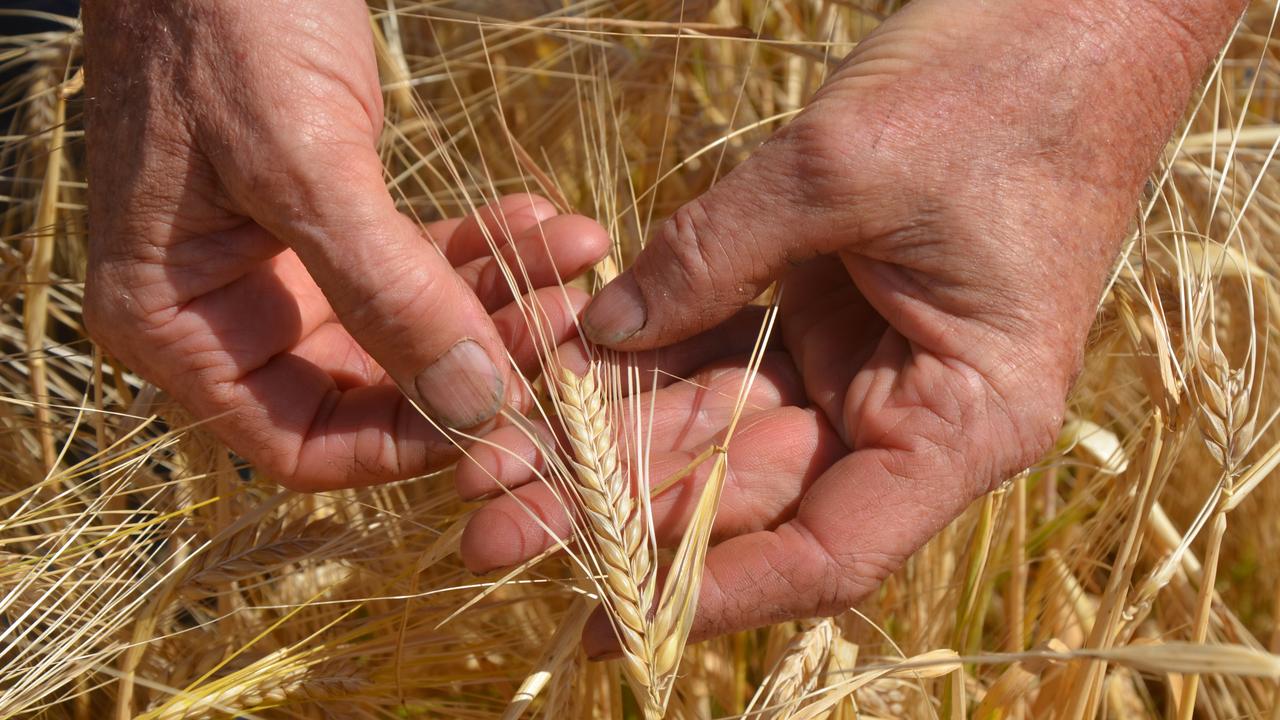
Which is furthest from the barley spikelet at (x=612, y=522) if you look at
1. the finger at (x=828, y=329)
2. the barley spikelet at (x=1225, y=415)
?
the barley spikelet at (x=1225, y=415)

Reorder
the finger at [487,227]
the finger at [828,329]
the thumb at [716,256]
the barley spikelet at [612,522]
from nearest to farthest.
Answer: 1. the barley spikelet at [612,522]
2. the thumb at [716,256]
3. the finger at [828,329]
4. the finger at [487,227]

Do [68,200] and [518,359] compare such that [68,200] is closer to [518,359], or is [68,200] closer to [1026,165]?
[518,359]

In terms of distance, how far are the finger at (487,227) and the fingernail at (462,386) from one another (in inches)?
12.4

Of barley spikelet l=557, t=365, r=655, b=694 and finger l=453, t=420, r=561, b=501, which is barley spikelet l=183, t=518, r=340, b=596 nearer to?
finger l=453, t=420, r=561, b=501

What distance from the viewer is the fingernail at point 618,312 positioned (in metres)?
1.25

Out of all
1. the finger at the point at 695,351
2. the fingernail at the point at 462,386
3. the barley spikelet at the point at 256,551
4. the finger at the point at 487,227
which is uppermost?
the finger at the point at 487,227

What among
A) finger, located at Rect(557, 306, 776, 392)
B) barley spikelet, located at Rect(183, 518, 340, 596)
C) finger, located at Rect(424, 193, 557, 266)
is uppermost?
finger, located at Rect(424, 193, 557, 266)

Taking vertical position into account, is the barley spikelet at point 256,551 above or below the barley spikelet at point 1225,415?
below

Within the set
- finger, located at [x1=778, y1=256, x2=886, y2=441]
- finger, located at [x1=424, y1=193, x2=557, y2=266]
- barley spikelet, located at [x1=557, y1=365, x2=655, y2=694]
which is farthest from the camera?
finger, located at [x1=424, y1=193, x2=557, y2=266]

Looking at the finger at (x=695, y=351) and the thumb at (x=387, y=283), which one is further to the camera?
the finger at (x=695, y=351)

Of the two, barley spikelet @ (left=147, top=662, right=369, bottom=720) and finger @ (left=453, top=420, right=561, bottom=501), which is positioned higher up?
finger @ (left=453, top=420, right=561, bottom=501)

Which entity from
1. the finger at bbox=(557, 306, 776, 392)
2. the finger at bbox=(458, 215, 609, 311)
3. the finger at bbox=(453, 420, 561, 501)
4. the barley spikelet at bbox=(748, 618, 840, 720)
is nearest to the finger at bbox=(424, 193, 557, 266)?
the finger at bbox=(458, 215, 609, 311)

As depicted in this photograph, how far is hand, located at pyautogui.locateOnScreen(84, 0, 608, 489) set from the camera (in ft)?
3.71

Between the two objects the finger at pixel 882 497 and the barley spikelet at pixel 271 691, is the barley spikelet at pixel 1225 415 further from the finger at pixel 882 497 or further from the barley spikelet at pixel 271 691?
the barley spikelet at pixel 271 691
